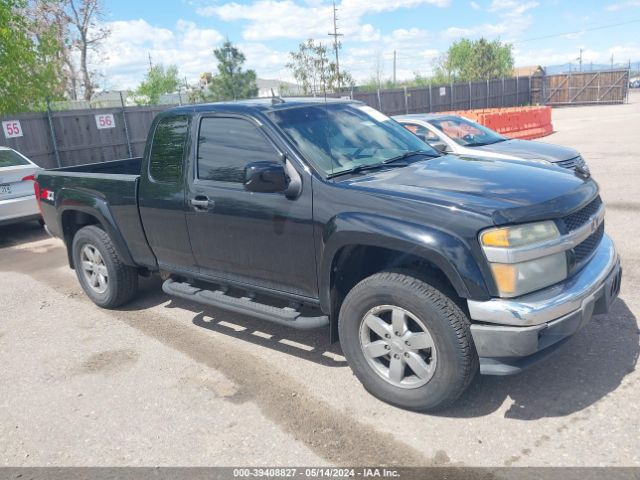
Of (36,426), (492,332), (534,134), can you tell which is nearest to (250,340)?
(36,426)

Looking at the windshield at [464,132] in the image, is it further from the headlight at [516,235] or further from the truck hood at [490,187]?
the headlight at [516,235]

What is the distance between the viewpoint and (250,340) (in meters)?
4.71

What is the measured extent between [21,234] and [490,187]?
30.8ft

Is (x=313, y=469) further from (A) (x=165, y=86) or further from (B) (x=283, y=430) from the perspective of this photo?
(A) (x=165, y=86)

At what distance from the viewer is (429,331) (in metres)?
3.20

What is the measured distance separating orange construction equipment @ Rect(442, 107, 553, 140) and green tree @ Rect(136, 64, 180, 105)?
41731mm

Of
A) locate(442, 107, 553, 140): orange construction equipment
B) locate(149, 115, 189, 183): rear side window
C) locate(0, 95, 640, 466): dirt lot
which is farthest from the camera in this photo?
locate(442, 107, 553, 140): orange construction equipment

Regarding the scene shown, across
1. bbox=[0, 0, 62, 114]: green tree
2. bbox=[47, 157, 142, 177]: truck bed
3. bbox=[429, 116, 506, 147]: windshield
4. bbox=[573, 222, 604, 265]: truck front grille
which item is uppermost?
bbox=[0, 0, 62, 114]: green tree

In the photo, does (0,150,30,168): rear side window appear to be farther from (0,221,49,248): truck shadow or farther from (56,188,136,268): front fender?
(56,188,136,268): front fender

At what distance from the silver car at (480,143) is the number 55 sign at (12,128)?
10555mm

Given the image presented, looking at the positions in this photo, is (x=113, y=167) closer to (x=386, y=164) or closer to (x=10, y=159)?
(x=386, y=164)

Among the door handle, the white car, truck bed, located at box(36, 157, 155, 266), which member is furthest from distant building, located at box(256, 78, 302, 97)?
the white car

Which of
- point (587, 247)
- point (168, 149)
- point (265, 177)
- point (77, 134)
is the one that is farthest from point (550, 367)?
point (77, 134)

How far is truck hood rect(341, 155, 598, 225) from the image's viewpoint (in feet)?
10.2
